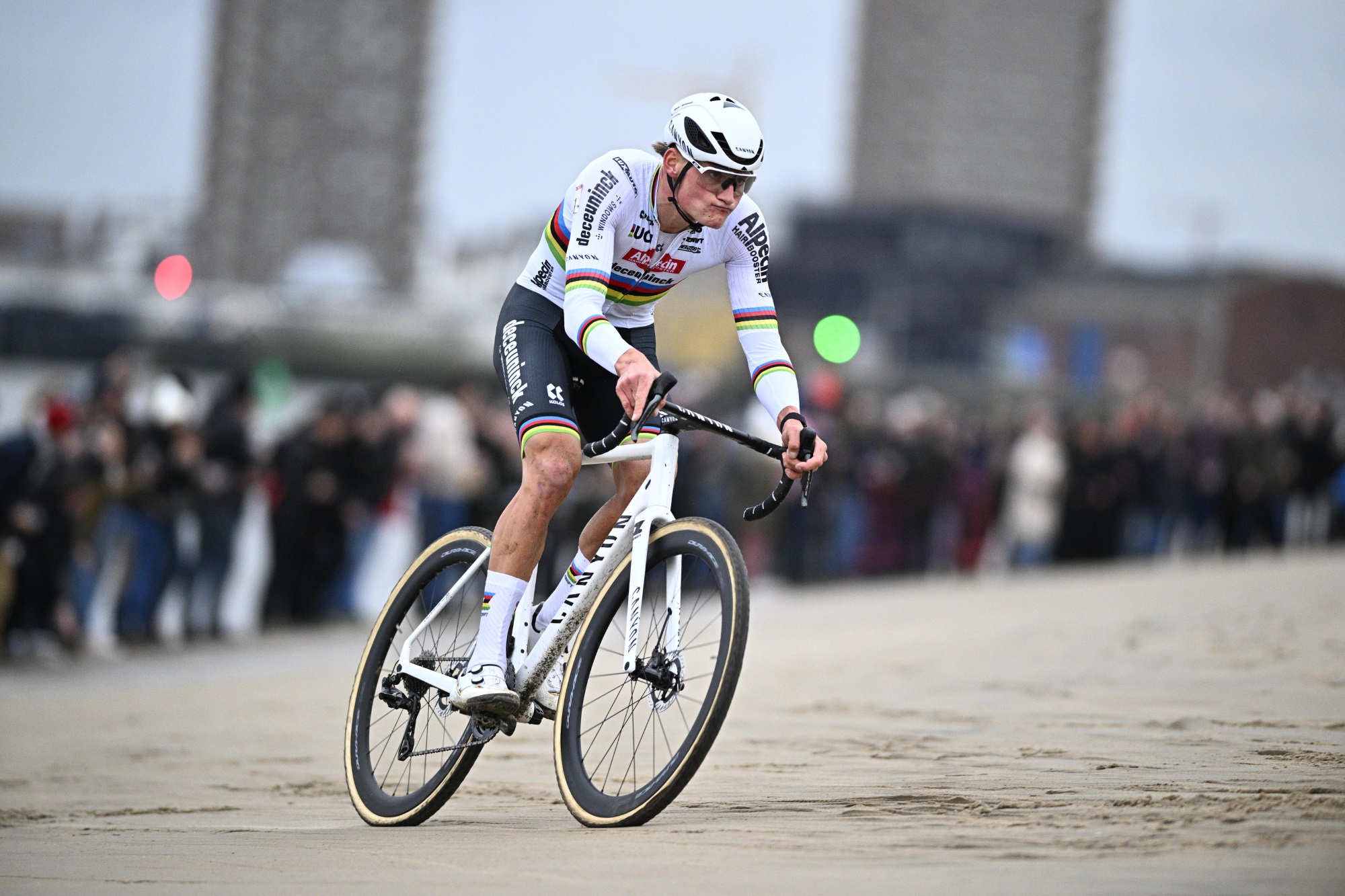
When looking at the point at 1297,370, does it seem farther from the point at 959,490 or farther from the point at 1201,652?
the point at 1201,652

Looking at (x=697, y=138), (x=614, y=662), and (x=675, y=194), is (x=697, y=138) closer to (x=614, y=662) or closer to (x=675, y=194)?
(x=675, y=194)

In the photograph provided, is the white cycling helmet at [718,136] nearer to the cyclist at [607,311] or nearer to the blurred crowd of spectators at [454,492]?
the cyclist at [607,311]

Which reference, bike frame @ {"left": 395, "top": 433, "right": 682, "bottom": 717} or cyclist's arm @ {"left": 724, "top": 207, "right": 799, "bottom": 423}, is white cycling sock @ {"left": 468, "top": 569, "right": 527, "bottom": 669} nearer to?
bike frame @ {"left": 395, "top": 433, "right": 682, "bottom": 717}

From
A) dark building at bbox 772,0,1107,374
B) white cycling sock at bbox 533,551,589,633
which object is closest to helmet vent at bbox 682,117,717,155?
white cycling sock at bbox 533,551,589,633

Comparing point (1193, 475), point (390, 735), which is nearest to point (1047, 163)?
point (1193, 475)

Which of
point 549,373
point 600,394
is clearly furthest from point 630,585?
point 600,394

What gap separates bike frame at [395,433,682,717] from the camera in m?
4.74

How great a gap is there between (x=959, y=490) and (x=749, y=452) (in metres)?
3.43

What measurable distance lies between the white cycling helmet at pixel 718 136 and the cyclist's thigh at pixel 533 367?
787 millimetres

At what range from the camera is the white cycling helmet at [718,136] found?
4809mm

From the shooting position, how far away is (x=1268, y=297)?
72562mm

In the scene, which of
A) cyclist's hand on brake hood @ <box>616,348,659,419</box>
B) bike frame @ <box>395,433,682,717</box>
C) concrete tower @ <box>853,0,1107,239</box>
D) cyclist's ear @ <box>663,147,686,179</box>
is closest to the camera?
cyclist's hand on brake hood @ <box>616,348,659,419</box>

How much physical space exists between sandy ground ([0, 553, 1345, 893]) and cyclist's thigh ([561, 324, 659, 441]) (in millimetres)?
1273

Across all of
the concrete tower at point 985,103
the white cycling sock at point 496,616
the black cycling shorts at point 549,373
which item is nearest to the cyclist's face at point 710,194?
the black cycling shorts at point 549,373
